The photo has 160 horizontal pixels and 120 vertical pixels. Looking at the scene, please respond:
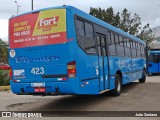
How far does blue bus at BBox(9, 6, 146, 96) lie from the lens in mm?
9641

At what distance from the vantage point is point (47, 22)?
32.8 feet

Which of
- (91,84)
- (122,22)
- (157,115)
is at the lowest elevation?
(157,115)

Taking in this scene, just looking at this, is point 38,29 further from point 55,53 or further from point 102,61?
point 102,61

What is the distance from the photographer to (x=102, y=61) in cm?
1188

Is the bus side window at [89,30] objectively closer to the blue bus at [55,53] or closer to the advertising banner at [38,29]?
the blue bus at [55,53]

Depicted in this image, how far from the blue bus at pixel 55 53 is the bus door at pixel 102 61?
43 mm

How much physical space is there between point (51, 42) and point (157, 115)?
12.8 feet

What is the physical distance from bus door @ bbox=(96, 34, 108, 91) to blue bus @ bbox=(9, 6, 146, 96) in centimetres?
4

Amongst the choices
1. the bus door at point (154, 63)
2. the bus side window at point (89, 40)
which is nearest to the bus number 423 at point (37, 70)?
the bus side window at point (89, 40)

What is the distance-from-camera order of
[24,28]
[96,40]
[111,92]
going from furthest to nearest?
[111,92]
[96,40]
[24,28]

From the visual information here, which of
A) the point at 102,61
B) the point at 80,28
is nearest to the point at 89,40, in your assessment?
the point at 80,28

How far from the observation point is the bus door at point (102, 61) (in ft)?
38.1

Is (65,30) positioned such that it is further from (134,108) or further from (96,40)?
(134,108)

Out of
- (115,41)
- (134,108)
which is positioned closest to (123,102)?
(134,108)
